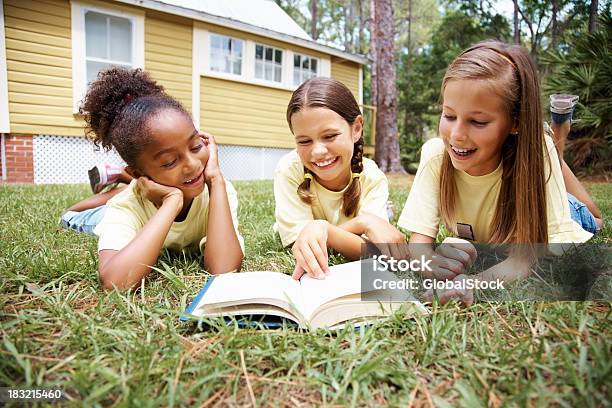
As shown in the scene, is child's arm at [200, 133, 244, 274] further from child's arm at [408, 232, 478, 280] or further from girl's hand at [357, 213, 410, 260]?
child's arm at [408, 232, 478, 280]

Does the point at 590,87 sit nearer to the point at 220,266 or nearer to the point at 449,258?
the point at 449,258

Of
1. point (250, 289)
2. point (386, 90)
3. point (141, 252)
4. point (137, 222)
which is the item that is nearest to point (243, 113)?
point (386, 90)

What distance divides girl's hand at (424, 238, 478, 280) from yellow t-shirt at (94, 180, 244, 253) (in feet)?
3.18

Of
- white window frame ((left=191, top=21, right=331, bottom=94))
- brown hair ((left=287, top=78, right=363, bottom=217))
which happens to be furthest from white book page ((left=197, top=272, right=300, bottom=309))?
white window frame ((left=191, top=21, right=331, bottom=94))

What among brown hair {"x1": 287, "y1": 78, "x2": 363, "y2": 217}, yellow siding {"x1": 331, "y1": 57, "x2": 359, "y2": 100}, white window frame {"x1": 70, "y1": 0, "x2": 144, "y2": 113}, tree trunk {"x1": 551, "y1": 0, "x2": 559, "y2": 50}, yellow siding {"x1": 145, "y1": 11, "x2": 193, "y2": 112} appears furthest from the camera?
tree trunk {"x1": 551, "y1": 0, "x2": 559, "y2": 50}

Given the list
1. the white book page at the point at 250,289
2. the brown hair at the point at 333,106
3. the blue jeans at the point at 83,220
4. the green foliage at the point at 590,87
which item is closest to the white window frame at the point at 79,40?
the blue jeans at the point at 83,220

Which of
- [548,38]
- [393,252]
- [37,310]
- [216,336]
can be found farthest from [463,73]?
[548,38]

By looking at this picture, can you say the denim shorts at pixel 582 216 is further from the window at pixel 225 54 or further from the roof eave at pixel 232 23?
the window at pixel 225 54

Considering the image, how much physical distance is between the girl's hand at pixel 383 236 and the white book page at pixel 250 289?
0.65 meters

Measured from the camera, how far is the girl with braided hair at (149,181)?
1.74 m

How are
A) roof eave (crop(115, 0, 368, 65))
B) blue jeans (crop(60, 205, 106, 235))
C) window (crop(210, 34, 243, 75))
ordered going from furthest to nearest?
window (crop(210, 34, 243, 75)), roof eave (crop(115, 0, 368, 65)), blue jeans (crop(60, 205, 106, 235))

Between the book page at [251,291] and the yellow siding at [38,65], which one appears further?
the yellow siding at [38,65]

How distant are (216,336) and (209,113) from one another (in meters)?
9.08

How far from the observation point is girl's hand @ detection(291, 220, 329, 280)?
152cm
